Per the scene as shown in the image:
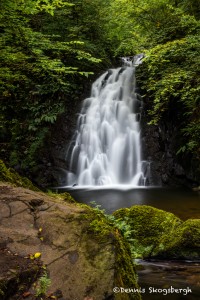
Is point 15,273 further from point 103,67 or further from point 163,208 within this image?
point 103,67

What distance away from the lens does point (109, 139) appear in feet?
44.6

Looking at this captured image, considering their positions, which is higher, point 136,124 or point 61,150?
point 136,124

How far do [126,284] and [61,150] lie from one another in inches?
450

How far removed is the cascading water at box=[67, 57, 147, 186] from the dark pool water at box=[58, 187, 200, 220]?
1133 millimetres

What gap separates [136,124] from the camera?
1365 centimetres

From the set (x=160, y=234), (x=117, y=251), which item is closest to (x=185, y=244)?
(x=160, y=234)

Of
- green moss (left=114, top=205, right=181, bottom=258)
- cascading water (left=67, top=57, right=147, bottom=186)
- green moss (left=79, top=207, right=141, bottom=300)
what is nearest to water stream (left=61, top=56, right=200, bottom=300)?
cascading water (left=67, top=57, right=147, bottom=186)

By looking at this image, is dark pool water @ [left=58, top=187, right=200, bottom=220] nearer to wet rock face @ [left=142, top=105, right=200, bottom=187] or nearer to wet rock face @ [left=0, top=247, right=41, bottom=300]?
wet rock face @ [left=142, top=105, right=200, bottom=187]

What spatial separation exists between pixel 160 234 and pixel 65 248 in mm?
2815

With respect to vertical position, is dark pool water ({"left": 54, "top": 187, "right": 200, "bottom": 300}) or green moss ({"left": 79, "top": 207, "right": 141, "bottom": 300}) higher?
green moss ({"left": 79, "top": 207, "right": 141, "bottom": 300})

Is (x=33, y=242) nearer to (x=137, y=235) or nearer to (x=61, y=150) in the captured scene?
(x=137, y=235)

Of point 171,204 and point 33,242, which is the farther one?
point 171,204

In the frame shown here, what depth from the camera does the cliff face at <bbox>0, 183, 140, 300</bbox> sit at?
2.41 m

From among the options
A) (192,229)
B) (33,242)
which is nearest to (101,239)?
Result: (33,242)
